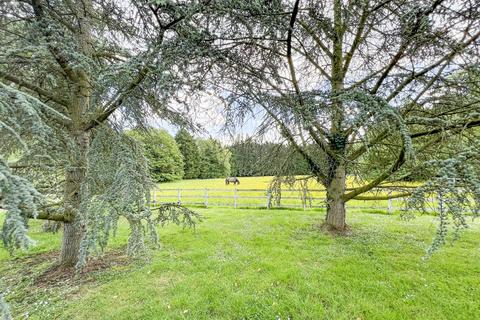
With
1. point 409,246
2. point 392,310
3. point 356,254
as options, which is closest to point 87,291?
point 392,310

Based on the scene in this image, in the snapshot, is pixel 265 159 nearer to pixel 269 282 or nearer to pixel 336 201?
pixel 336 201

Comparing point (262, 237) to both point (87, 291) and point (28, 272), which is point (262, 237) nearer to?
point (87, 291)

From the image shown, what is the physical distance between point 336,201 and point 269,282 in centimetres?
285

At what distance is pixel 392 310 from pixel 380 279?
0.71 meters

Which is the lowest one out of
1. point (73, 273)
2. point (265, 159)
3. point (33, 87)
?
point (73, 273)

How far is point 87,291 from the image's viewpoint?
348 cm

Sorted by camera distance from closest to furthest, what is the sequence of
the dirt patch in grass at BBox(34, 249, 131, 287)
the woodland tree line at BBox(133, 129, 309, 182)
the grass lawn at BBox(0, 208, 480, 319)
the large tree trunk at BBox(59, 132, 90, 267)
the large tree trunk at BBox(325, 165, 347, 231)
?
1. the grass lawn at BBox(0, 208, 480, 319)
2. the large tree trunk at BBox(59, 132, 90, 267)
3. the dirt patch in grass at BBox(34, 249, 131, 287)
4. the woodland tree line at BBox(133, 129, 309, 182)
5. the large tree trunk at BBox(325, 165, 347, 231)

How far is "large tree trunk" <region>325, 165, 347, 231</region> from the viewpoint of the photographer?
5406mm

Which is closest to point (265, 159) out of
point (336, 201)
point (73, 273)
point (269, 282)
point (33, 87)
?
point (336, 201)

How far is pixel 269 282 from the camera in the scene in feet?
11.4

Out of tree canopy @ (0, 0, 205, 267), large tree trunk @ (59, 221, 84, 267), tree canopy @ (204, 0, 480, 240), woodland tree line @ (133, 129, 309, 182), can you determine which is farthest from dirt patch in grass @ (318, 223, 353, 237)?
large tree trunk @ (59, 221, 84, 267)

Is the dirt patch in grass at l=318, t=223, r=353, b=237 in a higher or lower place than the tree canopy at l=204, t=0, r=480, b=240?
lower

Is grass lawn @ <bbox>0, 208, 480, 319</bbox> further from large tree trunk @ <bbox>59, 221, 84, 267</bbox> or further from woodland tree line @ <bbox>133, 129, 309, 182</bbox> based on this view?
woodland tree line @ <bbox>133, 129, 309, 182</bbox>

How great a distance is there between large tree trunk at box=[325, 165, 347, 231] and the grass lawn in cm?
43
